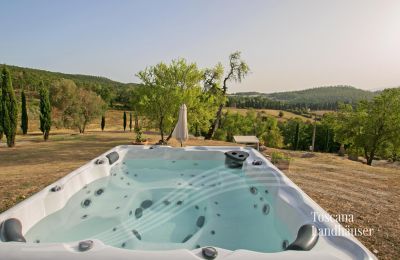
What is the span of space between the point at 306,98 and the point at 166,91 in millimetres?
135143

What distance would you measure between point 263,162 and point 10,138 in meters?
16.1

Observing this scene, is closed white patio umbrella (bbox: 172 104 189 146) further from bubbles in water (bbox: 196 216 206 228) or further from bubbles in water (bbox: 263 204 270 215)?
bubbles in water (bbox: 263 204 270 215)

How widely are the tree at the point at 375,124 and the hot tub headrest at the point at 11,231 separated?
72.9 ft

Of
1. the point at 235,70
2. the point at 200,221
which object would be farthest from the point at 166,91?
the point at 200,221

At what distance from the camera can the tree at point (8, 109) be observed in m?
15.5

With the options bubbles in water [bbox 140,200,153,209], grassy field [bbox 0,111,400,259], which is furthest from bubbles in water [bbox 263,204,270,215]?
bubbles in water [bbox 140,200,153,209]

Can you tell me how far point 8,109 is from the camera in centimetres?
1602

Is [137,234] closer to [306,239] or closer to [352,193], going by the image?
[306,239]

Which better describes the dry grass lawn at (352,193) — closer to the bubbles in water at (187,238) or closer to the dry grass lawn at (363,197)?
the dry grass lawn at (363,197)

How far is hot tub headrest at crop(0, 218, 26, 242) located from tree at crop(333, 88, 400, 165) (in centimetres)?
2222

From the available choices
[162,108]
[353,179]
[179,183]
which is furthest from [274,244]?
[162,108]

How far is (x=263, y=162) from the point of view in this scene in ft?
20.9

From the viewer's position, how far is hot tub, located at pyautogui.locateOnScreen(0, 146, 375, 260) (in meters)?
2.41

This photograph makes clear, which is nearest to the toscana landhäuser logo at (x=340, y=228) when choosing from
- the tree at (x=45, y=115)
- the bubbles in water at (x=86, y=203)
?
the bubbles in water at (x=86, y=203)
